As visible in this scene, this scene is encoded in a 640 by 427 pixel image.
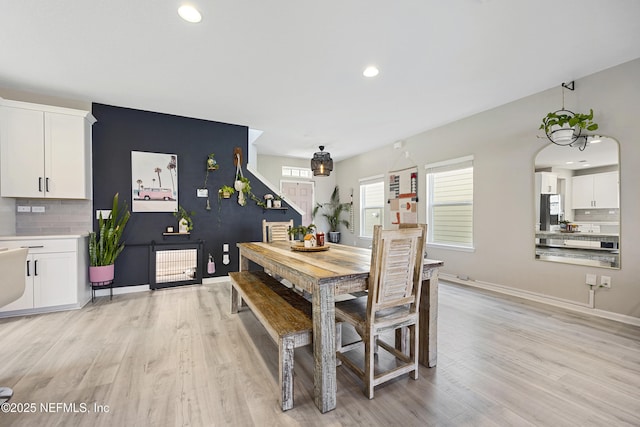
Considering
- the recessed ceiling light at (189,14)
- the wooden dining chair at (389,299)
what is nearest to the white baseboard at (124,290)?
the wooden dining chair at (389,299)

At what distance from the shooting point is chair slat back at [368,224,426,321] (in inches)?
63.7

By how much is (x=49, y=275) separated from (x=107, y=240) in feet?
2.19

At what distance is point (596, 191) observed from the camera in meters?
3.07

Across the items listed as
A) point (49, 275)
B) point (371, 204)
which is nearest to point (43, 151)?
point (49, 275)

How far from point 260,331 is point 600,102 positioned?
4.37 meters

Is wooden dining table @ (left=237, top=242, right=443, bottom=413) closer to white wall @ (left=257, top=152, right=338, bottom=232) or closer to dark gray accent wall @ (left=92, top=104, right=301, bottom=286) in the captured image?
dark gray accent wall @ (left=92, top=104, right=301, bottom=286)

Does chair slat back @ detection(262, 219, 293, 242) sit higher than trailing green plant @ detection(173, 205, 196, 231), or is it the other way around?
trailing green plant @ detection(173, 205, 196, 231)

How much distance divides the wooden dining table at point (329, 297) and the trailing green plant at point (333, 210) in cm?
542

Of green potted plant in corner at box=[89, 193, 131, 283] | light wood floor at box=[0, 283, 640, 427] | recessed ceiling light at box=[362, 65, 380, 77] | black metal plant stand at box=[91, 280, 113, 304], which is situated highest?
recessed ceiling light at box=[362, 65, 380, 77]

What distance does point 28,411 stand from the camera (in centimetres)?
155

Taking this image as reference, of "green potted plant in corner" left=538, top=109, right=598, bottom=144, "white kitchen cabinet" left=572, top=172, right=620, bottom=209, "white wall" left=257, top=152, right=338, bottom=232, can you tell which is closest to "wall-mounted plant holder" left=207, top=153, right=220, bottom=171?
"white wall" left=257, top=152, right=338, bottom=232

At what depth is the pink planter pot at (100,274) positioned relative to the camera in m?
3.48

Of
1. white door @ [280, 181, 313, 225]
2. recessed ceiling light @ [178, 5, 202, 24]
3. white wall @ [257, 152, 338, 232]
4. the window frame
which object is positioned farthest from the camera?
white door @ [280, 181, 313, 225]

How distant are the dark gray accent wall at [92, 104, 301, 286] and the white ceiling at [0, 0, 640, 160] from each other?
32 centimetres
